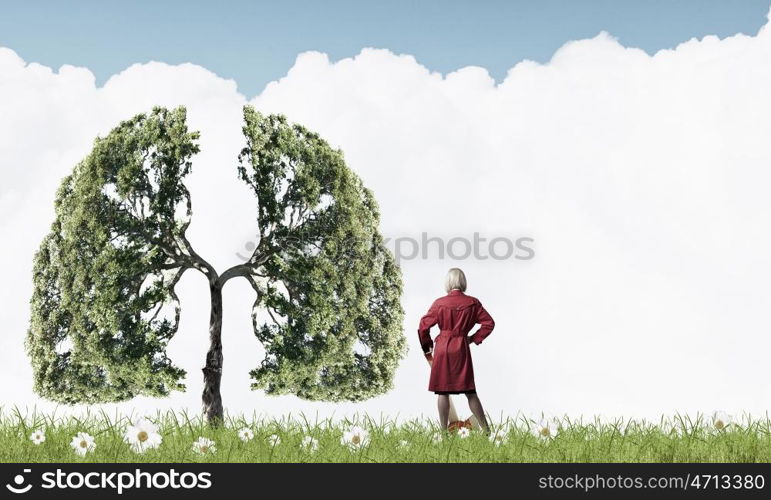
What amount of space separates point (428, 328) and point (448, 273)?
2.79 feet

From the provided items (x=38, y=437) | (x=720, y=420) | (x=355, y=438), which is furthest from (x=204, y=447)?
(x=720, y=420)

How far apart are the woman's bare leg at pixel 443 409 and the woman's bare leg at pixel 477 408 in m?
0.30

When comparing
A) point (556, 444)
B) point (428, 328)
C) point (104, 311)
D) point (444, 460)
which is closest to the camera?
point (444, 460)

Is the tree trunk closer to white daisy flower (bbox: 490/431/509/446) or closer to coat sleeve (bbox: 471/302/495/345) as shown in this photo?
coat sleeve (bbox: 471/302/495/345)

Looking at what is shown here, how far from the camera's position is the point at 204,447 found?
922 cm

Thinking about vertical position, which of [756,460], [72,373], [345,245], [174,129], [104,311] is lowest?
[756,460]

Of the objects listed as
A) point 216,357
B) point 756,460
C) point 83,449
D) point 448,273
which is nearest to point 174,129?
point 216,357

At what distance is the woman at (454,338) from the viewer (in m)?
11.6

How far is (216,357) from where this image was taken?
1608 cm

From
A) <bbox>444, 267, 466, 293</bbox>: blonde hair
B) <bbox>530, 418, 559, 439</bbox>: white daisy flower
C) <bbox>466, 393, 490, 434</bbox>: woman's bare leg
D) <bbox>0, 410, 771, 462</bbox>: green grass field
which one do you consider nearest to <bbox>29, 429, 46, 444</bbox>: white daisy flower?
<bbox>0, 410, 771, 462</bbox>: green grass field

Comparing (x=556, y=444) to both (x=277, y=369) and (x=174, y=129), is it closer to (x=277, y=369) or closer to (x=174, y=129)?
(x=277, y=369)

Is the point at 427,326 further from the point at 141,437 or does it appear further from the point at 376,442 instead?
the point at 141,437

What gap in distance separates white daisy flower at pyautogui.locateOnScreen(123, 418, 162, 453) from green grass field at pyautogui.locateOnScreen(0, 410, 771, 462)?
11mm

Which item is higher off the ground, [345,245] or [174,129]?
[174,129]
